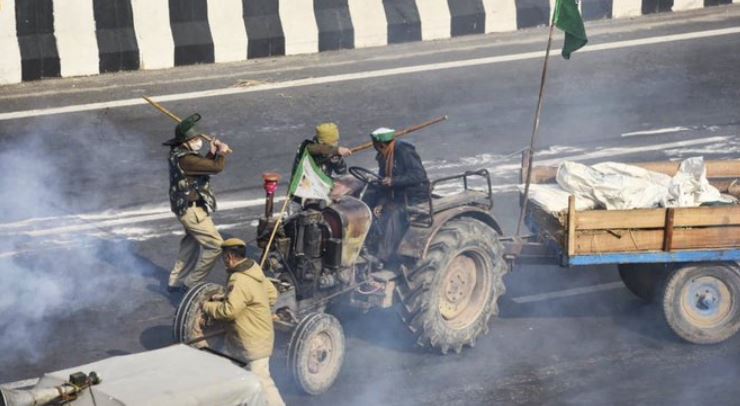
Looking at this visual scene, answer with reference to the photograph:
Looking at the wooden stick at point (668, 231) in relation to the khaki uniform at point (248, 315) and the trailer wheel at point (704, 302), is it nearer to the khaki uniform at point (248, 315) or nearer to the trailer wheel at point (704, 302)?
the trailer wheel at point (704, 302)

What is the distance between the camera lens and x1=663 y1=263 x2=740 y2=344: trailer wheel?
11211mm

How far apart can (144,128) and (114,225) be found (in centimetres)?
287

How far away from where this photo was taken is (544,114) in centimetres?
1717

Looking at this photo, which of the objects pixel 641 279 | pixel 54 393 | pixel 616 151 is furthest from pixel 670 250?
pixel 54 393

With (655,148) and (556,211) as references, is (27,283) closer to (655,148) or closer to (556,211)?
(556,211)

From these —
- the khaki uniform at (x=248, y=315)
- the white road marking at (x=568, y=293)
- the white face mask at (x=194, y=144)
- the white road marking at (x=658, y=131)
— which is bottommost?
the white road marking at (x=568, y=293)

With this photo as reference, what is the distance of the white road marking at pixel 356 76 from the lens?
17.0m

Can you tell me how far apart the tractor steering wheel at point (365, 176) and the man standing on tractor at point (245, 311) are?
1960 mm

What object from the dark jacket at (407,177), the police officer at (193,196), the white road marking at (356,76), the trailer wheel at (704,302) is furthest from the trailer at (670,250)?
the white road marking at (356,76)

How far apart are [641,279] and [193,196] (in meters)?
4.26

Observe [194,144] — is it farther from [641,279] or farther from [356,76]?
[356,76]

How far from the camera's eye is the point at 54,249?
1317cm

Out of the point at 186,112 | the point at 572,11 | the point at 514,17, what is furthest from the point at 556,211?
the point at 514,17

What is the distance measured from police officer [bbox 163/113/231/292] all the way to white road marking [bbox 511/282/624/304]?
300 cm
